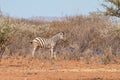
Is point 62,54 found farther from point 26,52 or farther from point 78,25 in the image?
point 78,25

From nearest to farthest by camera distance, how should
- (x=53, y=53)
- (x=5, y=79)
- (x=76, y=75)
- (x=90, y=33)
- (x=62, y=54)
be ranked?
(x=5, y=79) → (x=76, y=75) → (x=53, y=53) → (x=62, y=54) → (x=90, y=33)

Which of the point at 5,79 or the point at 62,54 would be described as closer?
the point at 5,79

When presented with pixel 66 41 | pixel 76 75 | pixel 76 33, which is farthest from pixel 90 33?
pixel 76 75

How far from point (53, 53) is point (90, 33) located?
24.5ft

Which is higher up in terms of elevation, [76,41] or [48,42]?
[76,41]

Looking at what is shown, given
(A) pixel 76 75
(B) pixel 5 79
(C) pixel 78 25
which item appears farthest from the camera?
(C) pixel 78 25

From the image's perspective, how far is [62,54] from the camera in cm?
3198

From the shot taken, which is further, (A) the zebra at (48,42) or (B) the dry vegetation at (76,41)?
(B) the dry vegetation at (76,41)

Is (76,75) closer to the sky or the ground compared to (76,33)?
closer to the ground

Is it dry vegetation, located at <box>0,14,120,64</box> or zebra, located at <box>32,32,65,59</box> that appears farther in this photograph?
dry vegetation, located at <box>0,14,120,64</box>

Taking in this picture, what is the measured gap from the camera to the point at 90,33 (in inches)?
1442

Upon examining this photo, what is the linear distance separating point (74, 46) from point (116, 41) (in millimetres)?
3208

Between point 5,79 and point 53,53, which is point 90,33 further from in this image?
point 5,79

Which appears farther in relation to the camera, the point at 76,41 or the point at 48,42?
the point at 76,41
